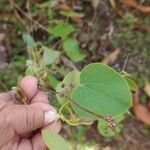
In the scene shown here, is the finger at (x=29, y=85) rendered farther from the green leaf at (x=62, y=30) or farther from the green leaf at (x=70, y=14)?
the green leaf at (x=70, y=14)

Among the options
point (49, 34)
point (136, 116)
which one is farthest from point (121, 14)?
point (136, 116)

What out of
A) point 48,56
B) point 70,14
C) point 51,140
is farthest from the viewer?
point 70,14

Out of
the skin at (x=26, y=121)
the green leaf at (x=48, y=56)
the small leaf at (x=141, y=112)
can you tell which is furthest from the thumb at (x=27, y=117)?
the small leaf at (x=141, y=112)

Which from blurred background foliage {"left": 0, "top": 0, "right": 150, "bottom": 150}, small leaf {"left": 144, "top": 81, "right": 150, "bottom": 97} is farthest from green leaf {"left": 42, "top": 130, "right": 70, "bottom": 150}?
small leaf {"left": 144, "top": 81, "right": 150, "bottom": 97}

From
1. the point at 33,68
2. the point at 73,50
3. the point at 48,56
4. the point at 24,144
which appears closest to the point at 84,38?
the point at 73,50

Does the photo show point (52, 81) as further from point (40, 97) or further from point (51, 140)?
point (51, 140)

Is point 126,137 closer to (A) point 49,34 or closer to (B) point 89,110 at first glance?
(A) point 49,34

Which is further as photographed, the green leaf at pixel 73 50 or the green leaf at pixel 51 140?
the green leaf at pixel 73 50
